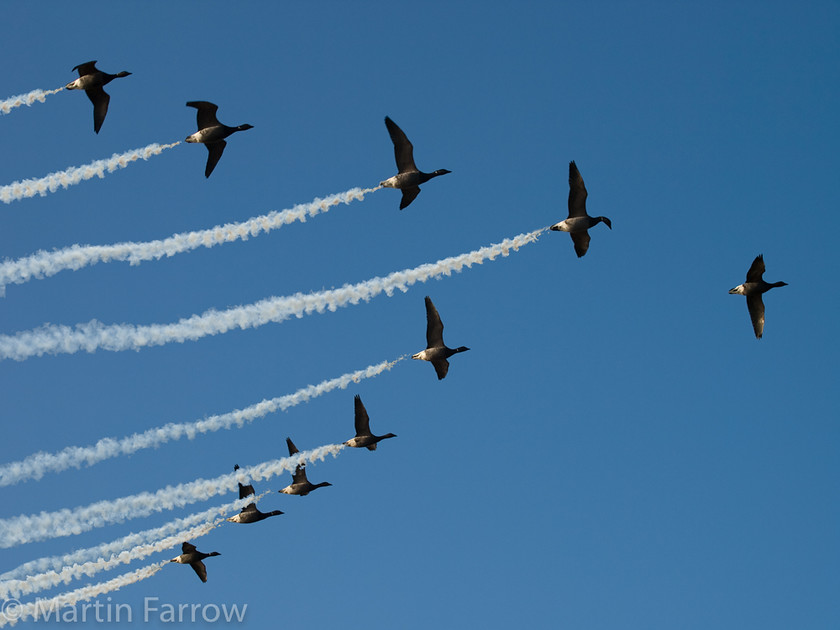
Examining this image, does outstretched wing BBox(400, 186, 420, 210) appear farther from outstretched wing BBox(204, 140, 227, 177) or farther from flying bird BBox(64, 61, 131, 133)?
flying bird BBox(64, 61, 131, 133)

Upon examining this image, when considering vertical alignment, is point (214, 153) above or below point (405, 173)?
above

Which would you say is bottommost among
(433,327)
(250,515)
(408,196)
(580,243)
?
(250,515)

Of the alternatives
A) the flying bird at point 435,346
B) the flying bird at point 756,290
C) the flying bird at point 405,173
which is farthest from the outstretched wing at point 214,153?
the flying bird at point 756,290

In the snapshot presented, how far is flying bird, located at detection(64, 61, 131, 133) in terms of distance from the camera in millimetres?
62062

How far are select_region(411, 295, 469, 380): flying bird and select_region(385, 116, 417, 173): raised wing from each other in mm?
7360

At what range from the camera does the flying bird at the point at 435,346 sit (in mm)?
63562

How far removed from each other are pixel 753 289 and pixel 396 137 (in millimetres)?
21084

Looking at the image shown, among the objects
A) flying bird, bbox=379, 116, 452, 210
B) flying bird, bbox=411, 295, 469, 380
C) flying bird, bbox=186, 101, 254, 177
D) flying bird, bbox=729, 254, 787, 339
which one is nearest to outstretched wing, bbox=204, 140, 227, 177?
flying bird, bbox=186, 101, 254, 177

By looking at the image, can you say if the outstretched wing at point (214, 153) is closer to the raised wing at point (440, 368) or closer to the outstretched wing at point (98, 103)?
the outstretched wing at point (98, 103)

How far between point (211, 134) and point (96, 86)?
22.8 ft

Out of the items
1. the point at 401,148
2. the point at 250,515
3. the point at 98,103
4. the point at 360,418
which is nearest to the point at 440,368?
the point at 360,418

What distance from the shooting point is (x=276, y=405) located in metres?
61.5

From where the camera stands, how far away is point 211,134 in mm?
61625

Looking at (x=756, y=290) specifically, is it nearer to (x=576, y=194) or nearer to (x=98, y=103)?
(x=576, y=194)
